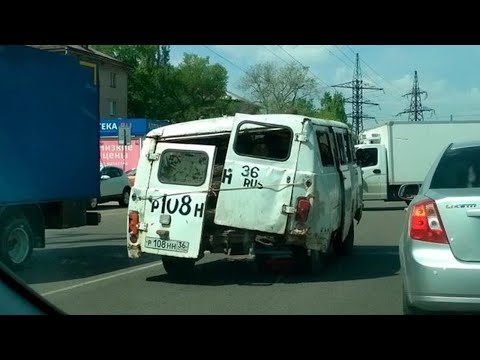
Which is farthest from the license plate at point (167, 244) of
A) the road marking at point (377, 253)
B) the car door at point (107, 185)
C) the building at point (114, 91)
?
the building at point (114, 91)

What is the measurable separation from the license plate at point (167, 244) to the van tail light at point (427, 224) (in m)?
4.03

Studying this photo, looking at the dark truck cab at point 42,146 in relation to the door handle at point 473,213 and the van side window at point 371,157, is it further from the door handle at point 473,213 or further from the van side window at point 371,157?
the van side window at point 371,157

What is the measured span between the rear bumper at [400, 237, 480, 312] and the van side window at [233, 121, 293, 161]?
4002 mm

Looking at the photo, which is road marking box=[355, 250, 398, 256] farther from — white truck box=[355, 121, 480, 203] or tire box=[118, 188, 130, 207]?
tire box=[118, 188, 130, 207]

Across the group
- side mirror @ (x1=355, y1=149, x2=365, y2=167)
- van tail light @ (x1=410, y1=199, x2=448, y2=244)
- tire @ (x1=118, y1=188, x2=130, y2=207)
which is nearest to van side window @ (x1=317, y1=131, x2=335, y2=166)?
van tail light @ (x1=410, y1=199, x2=448, y2=244)

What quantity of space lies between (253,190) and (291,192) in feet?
1.64

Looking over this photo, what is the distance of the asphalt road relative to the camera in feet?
25.3

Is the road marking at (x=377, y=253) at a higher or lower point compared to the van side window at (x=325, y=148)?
lower

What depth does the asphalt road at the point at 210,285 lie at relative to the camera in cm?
772
